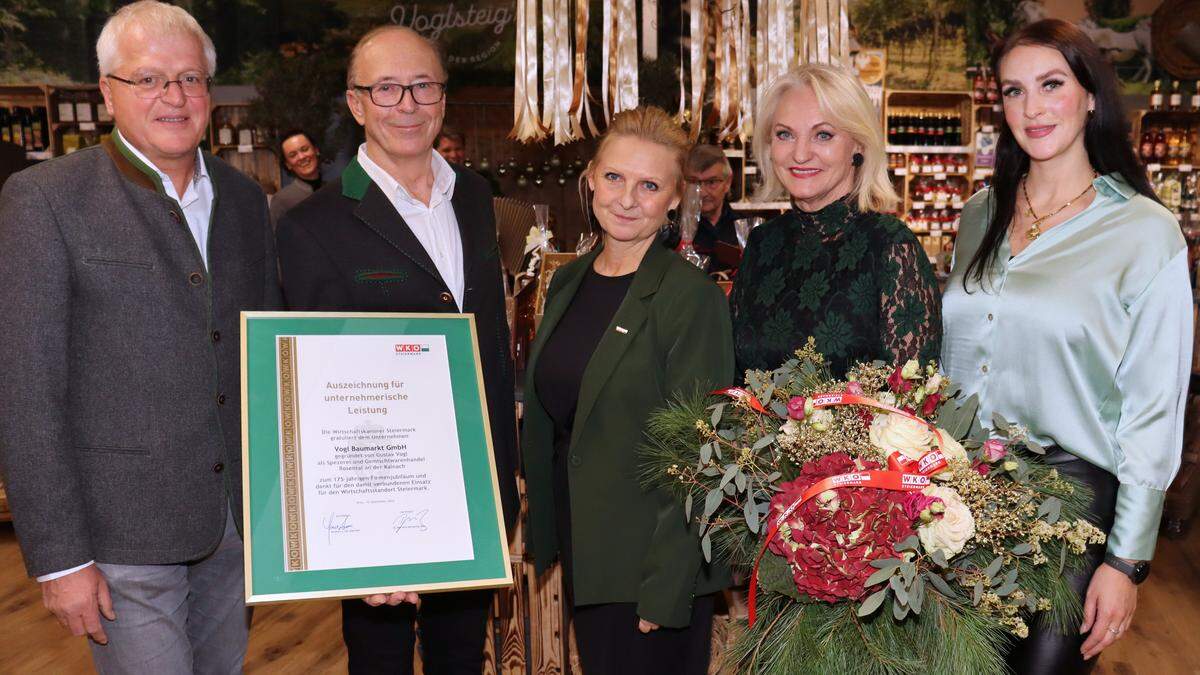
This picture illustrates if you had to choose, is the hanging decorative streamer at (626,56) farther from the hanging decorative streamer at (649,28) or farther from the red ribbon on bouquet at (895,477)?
the red ribbon on bouquet at (895,477)

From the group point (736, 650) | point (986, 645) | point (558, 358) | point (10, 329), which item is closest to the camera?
point (986, 645)

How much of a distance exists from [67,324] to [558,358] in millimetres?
1038

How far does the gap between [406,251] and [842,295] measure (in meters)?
1.02

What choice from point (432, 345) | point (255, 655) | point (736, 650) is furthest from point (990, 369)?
point (255, 655)

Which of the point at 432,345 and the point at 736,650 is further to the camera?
the point at 432,345

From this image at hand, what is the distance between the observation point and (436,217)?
232 cm

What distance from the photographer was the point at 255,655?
3727mm

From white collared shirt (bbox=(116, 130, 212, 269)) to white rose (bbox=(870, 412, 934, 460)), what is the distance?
1449 millimetres

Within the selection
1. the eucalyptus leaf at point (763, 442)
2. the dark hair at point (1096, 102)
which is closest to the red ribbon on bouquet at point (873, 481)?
A: the eucalyptus leaf at point (763, 442)

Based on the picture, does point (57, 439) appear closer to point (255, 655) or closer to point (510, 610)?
point (510, 610)

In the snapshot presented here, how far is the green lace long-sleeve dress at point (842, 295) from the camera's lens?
6.35 ft

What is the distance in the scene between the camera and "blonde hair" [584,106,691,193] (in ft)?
7.21
